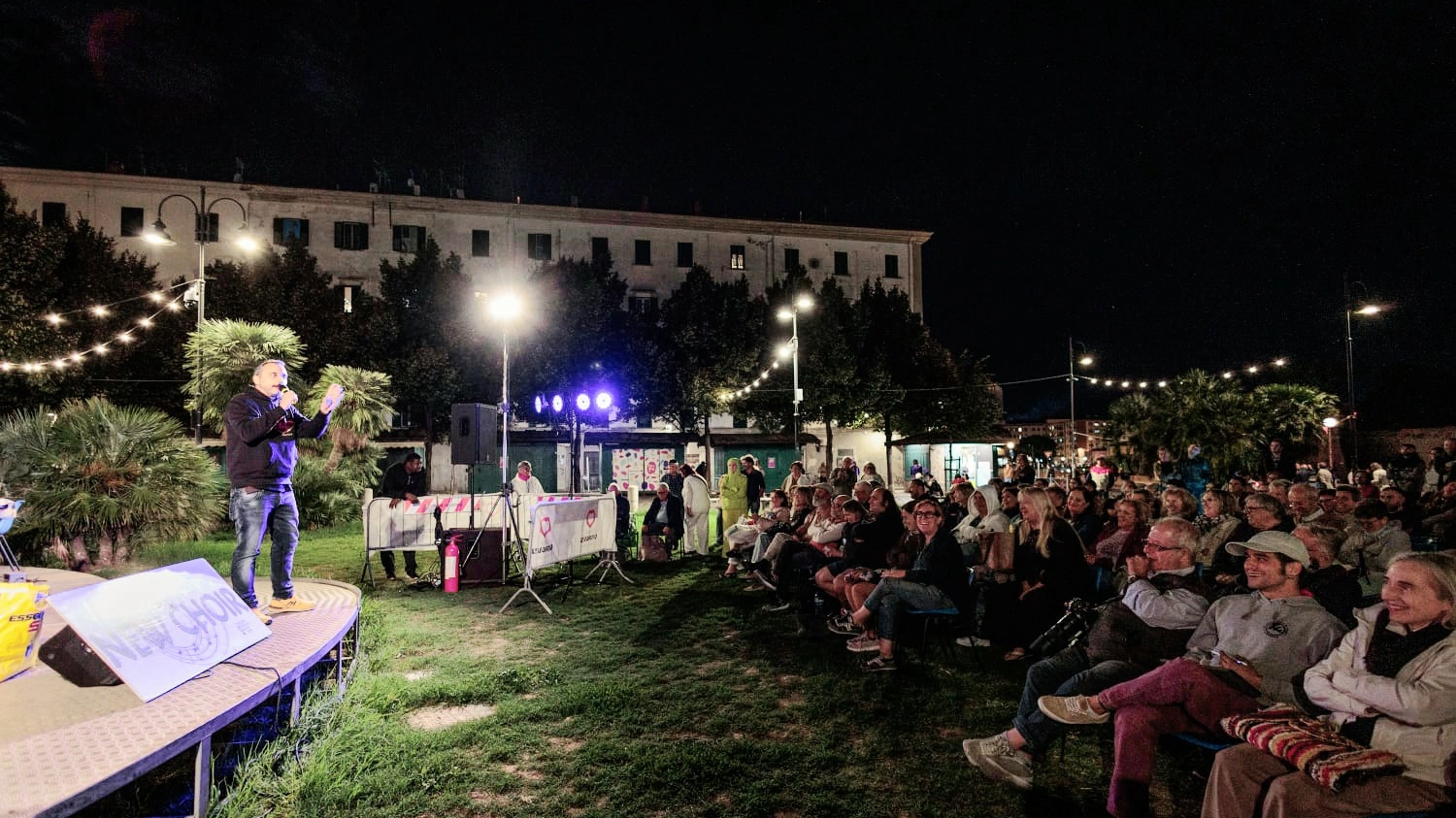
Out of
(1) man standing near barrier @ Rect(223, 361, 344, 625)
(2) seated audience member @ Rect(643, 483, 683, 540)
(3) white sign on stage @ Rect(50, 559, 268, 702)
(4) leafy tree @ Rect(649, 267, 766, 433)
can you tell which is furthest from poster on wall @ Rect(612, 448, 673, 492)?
(3) white sign on stage @ Rect(50, 559, 268, 702)

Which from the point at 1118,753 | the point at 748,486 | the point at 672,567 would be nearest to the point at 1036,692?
the point at 1118,753

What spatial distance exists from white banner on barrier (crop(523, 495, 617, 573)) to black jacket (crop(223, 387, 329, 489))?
3.65 m

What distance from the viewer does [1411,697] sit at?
2.65 m

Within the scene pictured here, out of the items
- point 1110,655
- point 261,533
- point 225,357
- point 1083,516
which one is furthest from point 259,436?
point 225,357

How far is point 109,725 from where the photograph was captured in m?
3.05

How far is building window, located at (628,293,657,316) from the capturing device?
30344 mm

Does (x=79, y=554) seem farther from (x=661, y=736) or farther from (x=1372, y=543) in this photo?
(x=1372, y=543)

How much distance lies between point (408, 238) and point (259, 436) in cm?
3393

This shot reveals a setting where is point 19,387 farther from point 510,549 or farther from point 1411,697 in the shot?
point 1411,697

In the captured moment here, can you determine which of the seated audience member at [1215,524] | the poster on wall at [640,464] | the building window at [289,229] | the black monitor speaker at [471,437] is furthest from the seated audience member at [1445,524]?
the building window at [289,229]

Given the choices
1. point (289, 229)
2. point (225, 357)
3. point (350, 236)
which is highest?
point (289, 229)

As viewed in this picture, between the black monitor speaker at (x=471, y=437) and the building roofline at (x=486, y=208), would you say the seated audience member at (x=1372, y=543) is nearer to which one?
the black monitor speaker at (x=471, y=437)

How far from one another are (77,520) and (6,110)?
38.6 feet

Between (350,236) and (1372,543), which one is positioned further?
(350,236)
